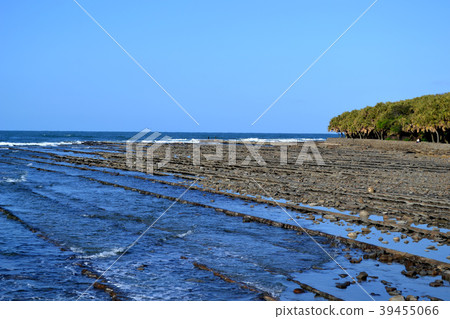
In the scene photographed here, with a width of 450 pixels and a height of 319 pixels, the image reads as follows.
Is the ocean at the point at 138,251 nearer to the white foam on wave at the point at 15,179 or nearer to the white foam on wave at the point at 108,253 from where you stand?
the white foam on wave at the point at 108,253

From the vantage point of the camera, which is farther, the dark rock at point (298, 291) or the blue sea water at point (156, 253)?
the blue sea water at point (156, 253)

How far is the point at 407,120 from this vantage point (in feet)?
263

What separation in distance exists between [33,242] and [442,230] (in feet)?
41.9

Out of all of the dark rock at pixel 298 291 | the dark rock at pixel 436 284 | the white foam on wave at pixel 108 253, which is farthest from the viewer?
the white foam on wave at pixel 108 253

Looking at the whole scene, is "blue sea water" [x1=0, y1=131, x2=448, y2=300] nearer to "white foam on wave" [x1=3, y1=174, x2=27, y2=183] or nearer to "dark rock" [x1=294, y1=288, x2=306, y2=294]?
"dark rock" [x1=294, y1=288, x2=306, y2=294]

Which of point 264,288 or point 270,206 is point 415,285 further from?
point 270,206

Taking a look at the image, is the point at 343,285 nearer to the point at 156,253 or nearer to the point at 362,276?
the point at 362,276

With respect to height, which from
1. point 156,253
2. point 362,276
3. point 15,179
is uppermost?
point 15,179

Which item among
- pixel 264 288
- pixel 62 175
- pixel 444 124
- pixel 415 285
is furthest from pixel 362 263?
pixel 444 124

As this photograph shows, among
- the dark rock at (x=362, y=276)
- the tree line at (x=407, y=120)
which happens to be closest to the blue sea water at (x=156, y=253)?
the dark rock at (x=362, y=276)

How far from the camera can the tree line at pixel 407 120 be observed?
68.4 meters

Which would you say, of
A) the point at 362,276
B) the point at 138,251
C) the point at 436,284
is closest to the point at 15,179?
the point at 138,251

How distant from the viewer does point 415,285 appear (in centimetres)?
924

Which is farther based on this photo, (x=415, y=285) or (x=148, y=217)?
(x=148, y=217)
